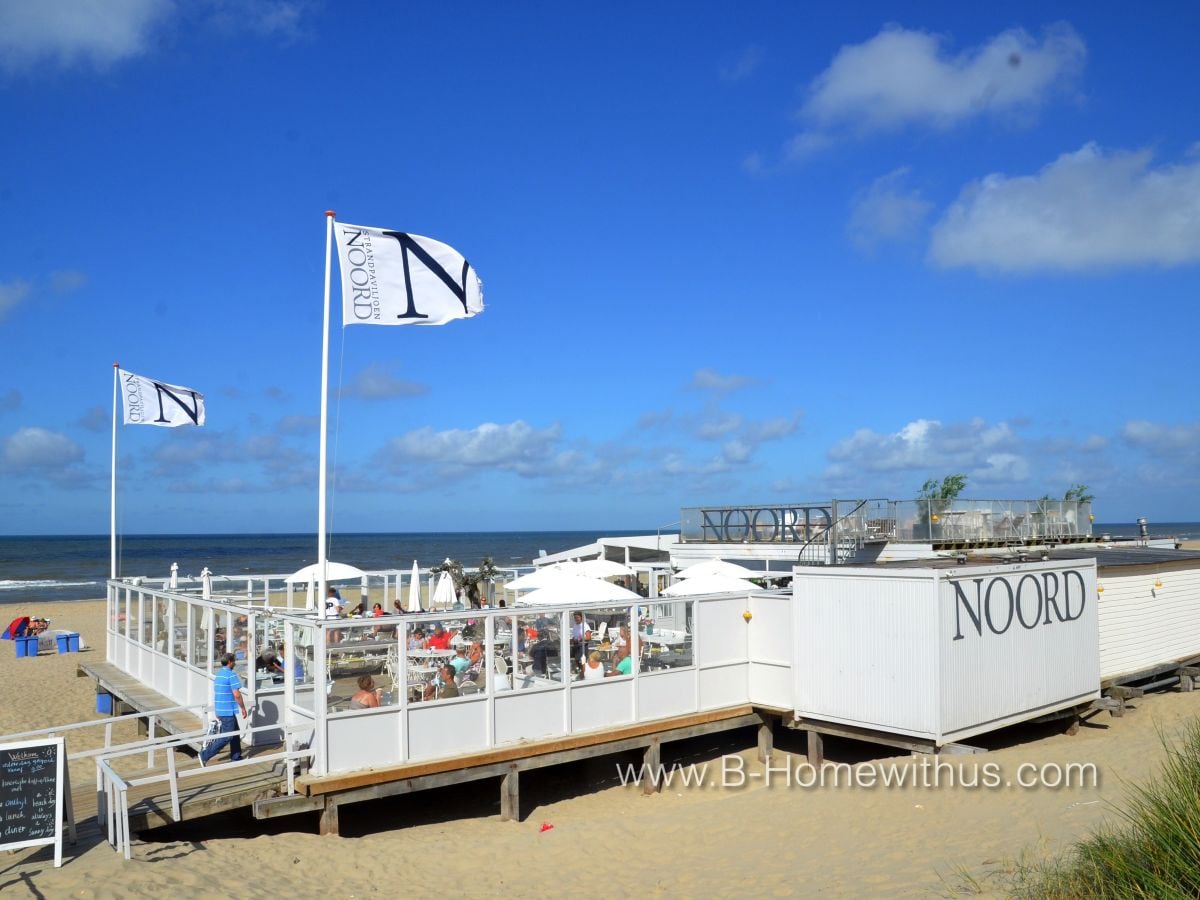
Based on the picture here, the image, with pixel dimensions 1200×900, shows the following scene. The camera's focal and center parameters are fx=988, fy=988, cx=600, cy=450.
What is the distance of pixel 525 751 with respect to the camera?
463 inches

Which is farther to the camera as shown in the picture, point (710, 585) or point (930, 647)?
point (710, 585)

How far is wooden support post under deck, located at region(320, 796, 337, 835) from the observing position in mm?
10398

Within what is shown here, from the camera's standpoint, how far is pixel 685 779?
13.8m

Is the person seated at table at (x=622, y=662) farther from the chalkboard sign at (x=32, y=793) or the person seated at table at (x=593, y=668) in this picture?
the chalkboard sign at (x=32, y=793)

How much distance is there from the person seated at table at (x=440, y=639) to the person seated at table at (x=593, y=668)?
5.73 feet

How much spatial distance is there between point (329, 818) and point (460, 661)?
7.40ft

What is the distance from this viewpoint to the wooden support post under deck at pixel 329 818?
10.4m

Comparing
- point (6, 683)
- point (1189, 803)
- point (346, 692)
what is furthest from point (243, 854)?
point (6, 683)

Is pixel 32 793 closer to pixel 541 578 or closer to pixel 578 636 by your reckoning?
pixel 578 636

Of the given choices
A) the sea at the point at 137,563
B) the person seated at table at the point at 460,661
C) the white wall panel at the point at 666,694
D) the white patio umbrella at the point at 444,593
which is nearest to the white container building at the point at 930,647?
the white wall panel at the point at 666,694

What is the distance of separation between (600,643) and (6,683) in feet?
52.0

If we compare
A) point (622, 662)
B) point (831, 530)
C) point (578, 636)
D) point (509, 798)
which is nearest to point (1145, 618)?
point (831, 530)

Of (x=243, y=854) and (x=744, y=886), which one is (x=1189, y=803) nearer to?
(x=744, y=886)

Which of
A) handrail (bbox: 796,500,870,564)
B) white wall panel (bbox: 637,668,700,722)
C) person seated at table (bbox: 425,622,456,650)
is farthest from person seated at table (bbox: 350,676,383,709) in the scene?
handrail (bbox: 796,500,870,564)
